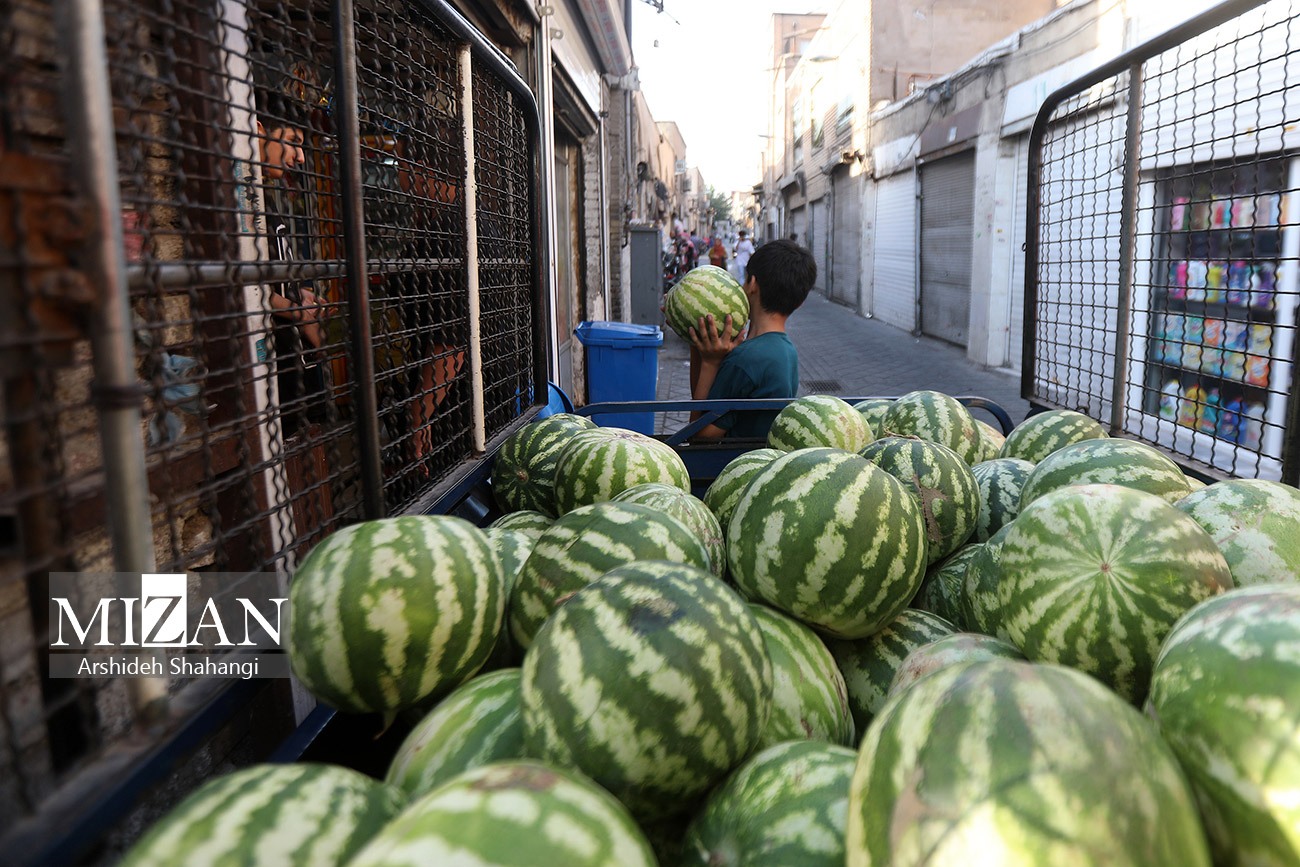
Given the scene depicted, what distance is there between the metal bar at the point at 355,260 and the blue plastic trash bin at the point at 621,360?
457 cm

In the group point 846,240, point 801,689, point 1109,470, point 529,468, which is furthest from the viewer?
point 846,240

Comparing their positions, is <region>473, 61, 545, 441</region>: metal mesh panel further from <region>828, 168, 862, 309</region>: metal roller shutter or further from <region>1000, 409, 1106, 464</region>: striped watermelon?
<region>828, 168, 862, 309</region>: metal roller shutter

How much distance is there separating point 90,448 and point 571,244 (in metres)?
8.42

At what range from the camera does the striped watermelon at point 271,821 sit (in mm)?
962

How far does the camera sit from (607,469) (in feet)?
8.49

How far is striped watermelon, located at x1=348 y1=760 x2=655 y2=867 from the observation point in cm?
86

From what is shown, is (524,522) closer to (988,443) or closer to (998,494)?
(998,494)

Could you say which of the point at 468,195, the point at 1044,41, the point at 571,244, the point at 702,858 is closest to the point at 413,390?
the point at 468,195

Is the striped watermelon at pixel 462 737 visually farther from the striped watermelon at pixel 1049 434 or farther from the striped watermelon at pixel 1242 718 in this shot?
the striped watermelon at pixel 1049 434

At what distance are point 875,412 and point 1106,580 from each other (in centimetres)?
213

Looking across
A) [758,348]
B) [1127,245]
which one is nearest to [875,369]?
[758,348]

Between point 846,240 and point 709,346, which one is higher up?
point 846,240

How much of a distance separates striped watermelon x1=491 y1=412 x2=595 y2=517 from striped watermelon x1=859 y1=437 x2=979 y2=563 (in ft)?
3.64

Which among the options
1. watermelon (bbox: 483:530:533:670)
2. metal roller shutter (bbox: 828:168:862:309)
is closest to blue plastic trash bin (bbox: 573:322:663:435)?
watermelon (bbox: 483:530:533:670)
